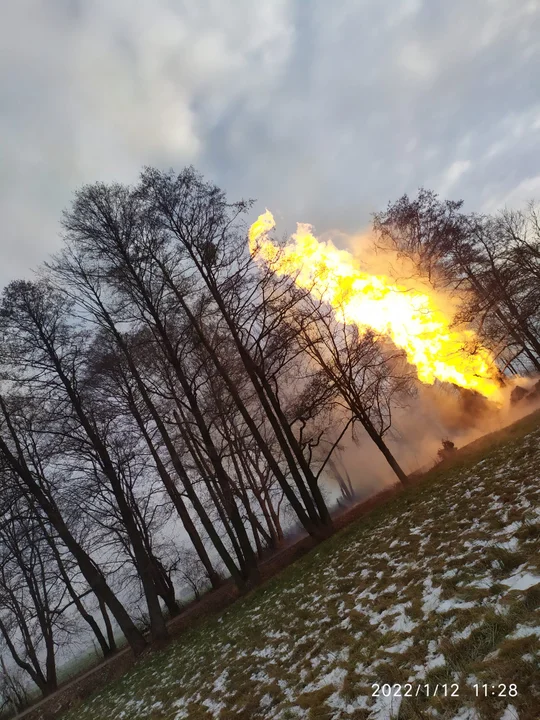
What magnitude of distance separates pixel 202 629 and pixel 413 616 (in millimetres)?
9547

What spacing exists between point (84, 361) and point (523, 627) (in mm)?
14894

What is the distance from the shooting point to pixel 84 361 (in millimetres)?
14797

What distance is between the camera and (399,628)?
14.8ft

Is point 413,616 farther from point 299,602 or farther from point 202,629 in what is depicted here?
point 202,629

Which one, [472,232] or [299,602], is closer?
[299,602]

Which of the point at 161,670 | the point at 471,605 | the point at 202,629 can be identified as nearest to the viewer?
the point at 471,605

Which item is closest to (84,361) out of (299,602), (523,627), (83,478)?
(83,478)

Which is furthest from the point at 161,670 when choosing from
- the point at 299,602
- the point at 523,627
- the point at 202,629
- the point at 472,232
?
the point at 472,232

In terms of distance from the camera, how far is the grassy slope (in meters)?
3.35

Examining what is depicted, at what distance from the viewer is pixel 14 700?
75.6 ft

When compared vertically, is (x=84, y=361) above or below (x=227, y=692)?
above

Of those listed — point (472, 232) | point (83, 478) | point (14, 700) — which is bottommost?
point (14, 700)

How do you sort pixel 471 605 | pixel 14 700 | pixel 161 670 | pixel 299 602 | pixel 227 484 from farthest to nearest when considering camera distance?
1. pixel 14 700
2. pixel 227 484
3. pixel 161 670
4. pixel 299 602
5. pixel 471 605

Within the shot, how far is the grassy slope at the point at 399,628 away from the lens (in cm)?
335
